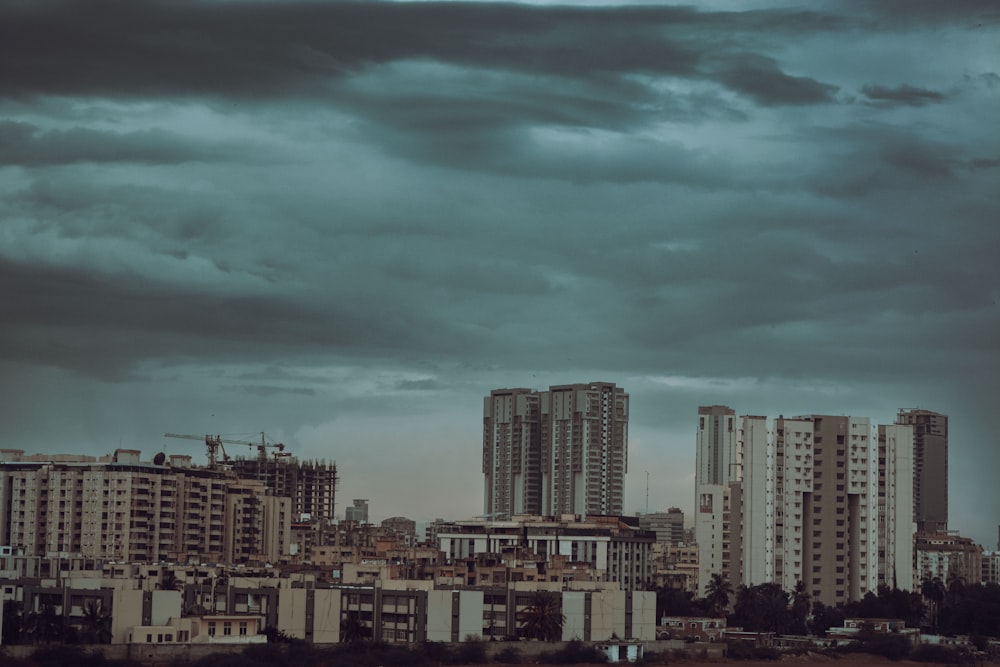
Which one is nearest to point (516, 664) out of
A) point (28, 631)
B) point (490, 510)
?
point (28, 631)

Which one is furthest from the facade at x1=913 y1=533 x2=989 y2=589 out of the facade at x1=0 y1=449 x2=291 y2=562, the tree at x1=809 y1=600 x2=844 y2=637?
the facade at x1=0 y1=449 x2=291 y2=562

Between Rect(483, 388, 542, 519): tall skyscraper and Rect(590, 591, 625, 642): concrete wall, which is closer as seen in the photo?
Rect(590, 591, 625, 642): concrete wall

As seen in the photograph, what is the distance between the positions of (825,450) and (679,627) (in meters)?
24.7

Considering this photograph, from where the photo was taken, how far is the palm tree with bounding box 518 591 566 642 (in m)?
85.1

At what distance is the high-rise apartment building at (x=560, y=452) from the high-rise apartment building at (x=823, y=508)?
54.6 m

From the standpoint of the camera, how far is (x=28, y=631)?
252 feet

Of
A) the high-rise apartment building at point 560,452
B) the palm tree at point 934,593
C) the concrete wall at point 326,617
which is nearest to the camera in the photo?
the concrete wall at point 326,617

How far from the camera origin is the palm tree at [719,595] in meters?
119

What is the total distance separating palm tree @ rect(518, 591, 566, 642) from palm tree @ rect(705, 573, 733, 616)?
1280 inches

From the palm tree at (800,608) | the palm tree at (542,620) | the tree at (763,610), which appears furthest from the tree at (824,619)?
the palm tree at (542,620)

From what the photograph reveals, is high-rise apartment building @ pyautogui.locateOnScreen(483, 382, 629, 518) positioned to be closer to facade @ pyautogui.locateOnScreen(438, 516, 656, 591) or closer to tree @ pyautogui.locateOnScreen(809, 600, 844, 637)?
facade @ pyautogui.locateOnScreen(438, 516, 656, 591)

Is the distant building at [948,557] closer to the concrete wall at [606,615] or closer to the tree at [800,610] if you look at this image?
the tree at [800,610]

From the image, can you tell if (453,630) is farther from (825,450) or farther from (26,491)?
(26,491)

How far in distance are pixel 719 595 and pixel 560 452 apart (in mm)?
65653
